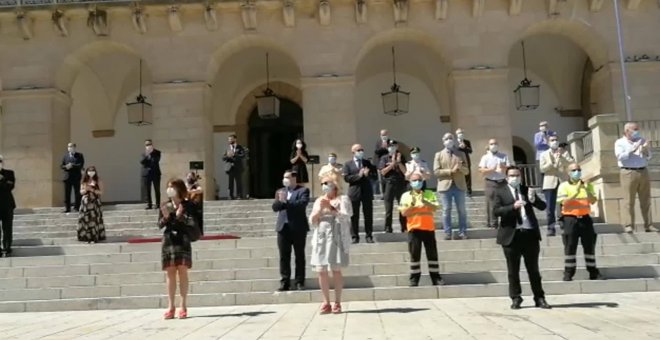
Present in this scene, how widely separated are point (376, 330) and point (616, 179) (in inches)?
360

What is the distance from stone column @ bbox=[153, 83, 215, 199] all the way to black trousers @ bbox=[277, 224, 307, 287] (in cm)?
915

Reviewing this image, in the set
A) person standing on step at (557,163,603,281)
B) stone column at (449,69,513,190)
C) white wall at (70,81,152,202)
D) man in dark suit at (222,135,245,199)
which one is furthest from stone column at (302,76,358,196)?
person standing on step at (557,163,603,281)

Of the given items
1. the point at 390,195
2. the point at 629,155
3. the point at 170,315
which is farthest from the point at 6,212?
the point at 629,155

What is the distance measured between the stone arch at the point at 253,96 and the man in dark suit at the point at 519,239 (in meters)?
15.0

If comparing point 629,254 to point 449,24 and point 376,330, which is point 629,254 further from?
point 449,24

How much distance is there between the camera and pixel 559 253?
445 inches

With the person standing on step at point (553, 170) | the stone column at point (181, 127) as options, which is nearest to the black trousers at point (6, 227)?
the stone column at point (181, 127)

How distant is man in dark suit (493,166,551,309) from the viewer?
8180mm

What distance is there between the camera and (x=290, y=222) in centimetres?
974

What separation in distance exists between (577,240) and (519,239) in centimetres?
228

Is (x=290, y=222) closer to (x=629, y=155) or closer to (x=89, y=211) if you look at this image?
(x=89, y=211)

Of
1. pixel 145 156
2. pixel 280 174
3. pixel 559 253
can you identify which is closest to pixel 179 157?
pixel 145 156

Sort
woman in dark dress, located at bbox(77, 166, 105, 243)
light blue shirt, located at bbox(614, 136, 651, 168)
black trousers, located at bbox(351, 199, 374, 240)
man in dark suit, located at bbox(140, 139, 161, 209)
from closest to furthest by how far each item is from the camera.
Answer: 1. black trousers, located at bbox(351, 199, 374, 240)
2. light blue shirt, located at bbox(614, 136, 651, 168)
3. woman in dark dress, located at bbox(77, 166, 105, 243)
4. man in dark suit, located at bbox(140, 139, 161, 209)

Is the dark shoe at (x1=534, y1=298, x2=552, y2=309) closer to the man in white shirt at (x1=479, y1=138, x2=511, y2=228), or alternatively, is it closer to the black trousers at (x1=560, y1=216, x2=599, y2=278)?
the black trousers at (x1=560, y1=216, x2=599, y2=278)
